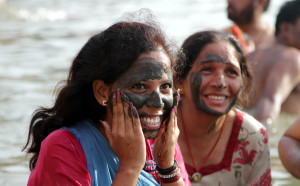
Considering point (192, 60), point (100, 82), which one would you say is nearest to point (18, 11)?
point (192, 60)

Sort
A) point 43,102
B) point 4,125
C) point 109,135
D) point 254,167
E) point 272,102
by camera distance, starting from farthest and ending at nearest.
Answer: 1. point 43,102
2. point 4,125
3. point 272,102
4. point 254,167
5. point 109,135

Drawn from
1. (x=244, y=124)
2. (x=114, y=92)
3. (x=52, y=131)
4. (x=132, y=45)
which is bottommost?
(x=244, y=124)

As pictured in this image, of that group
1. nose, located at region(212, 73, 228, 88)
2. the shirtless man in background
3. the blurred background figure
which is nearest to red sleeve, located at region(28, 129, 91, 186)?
nose, located at region(212, 73, 228, 88)

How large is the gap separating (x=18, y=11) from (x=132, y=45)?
13.2 meters

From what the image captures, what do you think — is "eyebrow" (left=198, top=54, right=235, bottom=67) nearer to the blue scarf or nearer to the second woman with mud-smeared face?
the second woman with mud-smeared face

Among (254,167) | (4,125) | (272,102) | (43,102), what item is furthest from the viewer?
(43,102)

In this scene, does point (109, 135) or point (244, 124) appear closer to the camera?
point (109, 135)

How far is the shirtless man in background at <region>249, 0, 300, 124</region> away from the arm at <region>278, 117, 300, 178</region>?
2.06 m

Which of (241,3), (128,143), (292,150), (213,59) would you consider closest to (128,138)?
(128,143)

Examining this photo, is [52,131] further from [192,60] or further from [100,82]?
[192,60]

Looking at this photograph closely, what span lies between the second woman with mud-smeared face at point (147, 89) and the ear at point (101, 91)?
0.08 metres

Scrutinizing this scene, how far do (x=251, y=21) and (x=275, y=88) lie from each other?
1520mm

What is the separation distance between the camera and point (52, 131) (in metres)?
3.43

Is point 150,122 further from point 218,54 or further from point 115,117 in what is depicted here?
point 218,54
